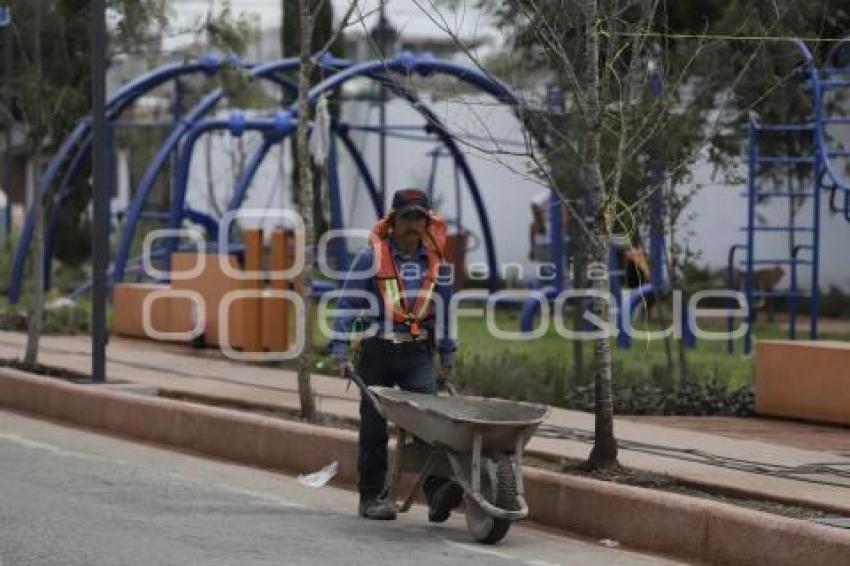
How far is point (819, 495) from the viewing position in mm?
9734

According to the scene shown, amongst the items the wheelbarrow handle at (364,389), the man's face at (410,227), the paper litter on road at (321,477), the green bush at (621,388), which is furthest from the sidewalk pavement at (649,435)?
the man's face at (410,227)

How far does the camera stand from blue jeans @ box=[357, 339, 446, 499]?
10.0 m

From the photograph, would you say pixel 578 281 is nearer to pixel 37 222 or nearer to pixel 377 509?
pixel 37 222

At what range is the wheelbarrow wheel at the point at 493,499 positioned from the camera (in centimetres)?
898

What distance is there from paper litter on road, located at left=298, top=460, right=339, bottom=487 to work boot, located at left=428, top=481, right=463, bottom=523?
5.04 ft

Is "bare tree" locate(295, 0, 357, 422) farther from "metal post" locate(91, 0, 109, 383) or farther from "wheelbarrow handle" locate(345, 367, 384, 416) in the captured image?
"wheelbarrow handle" locate(345, 367, 384, 416)

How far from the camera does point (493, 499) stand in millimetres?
9031

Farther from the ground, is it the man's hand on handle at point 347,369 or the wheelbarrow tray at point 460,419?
the man's hand on handle at point 347,369

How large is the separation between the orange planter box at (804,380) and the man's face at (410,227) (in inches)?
186

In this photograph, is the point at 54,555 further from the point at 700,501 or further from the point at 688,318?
the point at 688,318

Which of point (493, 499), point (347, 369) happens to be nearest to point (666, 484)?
point (493, 499)

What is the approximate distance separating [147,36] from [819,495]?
13550mm

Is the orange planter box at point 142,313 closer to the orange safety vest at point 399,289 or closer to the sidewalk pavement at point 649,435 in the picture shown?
the sidewalk pavement at point 649,435

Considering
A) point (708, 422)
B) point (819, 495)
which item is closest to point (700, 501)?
point (819, 495)
